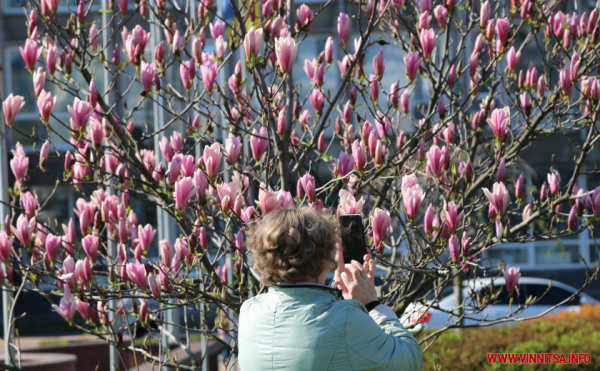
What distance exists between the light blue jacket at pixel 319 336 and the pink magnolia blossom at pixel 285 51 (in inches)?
39.7

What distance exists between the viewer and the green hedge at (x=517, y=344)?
5.07 metres

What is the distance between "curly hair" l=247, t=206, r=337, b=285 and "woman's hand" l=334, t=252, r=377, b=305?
0.13m

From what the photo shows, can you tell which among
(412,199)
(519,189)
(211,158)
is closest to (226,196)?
(211,158)

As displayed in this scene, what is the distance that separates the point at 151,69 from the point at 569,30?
2117 millimetres

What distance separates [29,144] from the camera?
1630 centimetres

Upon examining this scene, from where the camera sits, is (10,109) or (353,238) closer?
(353,238)

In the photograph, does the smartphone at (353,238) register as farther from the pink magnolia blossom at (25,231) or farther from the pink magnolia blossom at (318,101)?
the pink magnolia blossom at (25,231)

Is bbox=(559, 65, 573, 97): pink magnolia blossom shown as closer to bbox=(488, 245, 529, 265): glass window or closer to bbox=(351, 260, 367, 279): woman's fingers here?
bbox=(351, 260, 367, 279): woman's fingers

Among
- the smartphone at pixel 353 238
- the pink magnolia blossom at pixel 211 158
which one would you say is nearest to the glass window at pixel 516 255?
the pink magnolia blossom at pixel 211 158

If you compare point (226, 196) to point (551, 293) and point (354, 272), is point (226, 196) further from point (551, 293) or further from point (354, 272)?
point (551, 293)

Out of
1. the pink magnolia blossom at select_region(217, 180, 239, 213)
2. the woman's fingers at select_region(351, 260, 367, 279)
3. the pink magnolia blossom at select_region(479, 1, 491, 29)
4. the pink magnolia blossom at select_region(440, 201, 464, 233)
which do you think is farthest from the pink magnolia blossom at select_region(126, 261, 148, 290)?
the pink magnolia blossom at select_region(479, 1, 491, 29)

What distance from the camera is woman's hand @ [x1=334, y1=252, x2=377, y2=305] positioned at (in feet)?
6.38

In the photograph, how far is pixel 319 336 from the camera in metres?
1.74

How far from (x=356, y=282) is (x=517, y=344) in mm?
3883
